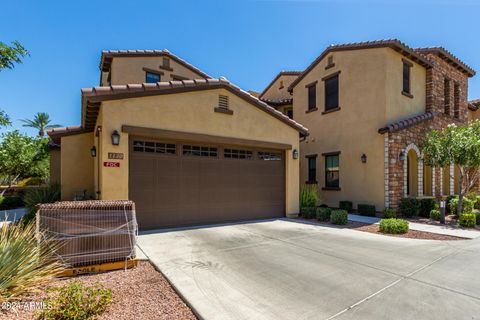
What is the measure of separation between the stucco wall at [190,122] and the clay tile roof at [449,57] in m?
9.92

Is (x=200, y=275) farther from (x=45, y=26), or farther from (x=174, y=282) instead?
(x=45, y=26)

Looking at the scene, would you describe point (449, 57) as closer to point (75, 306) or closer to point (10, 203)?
point (75, 306)

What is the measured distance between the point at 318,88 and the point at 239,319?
14.1 meters

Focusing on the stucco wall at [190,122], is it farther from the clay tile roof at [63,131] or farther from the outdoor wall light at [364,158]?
the clay tile roof at [63,131]

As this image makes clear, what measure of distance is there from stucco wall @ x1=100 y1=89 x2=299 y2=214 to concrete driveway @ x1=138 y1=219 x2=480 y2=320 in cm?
217

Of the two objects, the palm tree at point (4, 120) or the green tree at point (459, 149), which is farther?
the green tree at point (459, 149)

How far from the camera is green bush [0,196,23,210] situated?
16547mm

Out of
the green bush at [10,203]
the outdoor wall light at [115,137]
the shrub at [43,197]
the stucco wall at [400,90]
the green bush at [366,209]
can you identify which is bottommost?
the green bush at [10,203]

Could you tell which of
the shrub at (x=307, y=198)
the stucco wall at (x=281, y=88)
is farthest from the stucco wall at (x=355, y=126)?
the stucco wall at (x=281, y=88)

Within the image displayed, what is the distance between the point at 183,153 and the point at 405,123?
10404 mm

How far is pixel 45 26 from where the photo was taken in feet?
32.2

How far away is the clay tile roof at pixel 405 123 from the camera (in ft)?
37.2

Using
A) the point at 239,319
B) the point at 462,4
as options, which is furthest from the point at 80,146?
the point at 462,4

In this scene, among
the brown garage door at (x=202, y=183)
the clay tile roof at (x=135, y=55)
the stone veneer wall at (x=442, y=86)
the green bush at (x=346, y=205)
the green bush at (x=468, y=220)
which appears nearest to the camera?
the brown garage door at (x=202, y=183)
